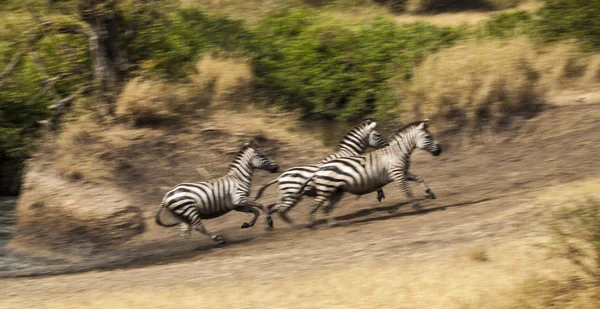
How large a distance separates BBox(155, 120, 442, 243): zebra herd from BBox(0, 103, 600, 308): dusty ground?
1.36ft

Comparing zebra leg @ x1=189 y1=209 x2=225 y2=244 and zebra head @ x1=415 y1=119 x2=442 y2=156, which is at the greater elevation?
zebra head @ x1=415 y1=119 x2=442 y2=156

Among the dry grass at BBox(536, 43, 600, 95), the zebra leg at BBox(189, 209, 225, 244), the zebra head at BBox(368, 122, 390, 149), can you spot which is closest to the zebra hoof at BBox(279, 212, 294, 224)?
the zebra leg at BBox(189, 209, 225, 244)

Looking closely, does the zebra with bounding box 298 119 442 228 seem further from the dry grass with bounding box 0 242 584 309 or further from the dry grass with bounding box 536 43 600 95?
the dry grass with bounding box 536 43 600 95

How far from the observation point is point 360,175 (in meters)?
14.6

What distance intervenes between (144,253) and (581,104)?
9.93 metres

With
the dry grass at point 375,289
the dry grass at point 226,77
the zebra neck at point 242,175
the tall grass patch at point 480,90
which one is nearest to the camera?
the dry grass at point 375,289

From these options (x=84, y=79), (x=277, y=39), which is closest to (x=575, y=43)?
(x=277, y=39)

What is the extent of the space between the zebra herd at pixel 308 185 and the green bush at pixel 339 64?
5.83 m

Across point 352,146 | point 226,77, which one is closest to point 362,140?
point 352,146

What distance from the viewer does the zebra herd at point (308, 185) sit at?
14641mm

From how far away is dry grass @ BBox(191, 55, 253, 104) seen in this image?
69.5ft

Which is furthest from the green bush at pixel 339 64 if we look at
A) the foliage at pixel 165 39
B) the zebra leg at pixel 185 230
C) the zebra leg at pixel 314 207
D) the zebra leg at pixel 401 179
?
the zebra leg at pixel 185 230

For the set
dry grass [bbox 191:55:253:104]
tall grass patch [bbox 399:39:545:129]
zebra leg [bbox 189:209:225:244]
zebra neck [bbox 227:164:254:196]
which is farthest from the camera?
dry grass [bbox 191:55:253:104]

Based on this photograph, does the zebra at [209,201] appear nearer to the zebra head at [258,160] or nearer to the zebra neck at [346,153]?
the zebra head at [258,160]
